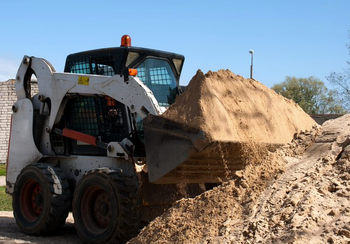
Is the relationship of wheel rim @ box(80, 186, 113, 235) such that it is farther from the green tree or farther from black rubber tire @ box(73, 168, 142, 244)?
the green tree

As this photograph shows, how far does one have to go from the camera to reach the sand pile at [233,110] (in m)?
5.90

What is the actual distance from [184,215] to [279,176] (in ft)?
3.08

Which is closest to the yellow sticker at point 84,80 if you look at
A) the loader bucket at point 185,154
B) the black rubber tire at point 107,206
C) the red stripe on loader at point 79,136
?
the red stripe on loader at point 79,136

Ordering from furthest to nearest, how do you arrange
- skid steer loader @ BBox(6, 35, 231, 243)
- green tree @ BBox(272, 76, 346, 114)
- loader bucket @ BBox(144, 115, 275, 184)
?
green tree @ BBox(272, 76, 346, 114) < skid steer loader @ BBox(6, 35, 231, 243) < loader bucket @ BBox(144, 115, 275, 184)

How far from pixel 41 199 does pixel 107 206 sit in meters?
1.47

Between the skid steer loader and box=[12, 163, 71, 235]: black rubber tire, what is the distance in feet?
0.05

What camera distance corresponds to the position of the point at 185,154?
5.85 metres

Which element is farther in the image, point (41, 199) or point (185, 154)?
point (41, 199)

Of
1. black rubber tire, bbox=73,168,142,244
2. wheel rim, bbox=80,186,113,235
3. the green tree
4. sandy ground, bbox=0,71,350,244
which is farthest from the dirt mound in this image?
the green tree

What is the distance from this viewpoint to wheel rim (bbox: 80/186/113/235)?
6.94 meters

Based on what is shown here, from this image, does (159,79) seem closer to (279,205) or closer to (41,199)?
(41,199)

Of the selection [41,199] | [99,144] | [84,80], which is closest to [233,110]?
[99,144]

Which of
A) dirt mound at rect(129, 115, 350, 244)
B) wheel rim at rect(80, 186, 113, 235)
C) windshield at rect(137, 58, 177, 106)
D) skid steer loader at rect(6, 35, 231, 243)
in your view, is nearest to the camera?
dirt mound at rect(129, 115, 350, 244)

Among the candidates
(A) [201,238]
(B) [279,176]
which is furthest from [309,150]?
(A) [201,238]
